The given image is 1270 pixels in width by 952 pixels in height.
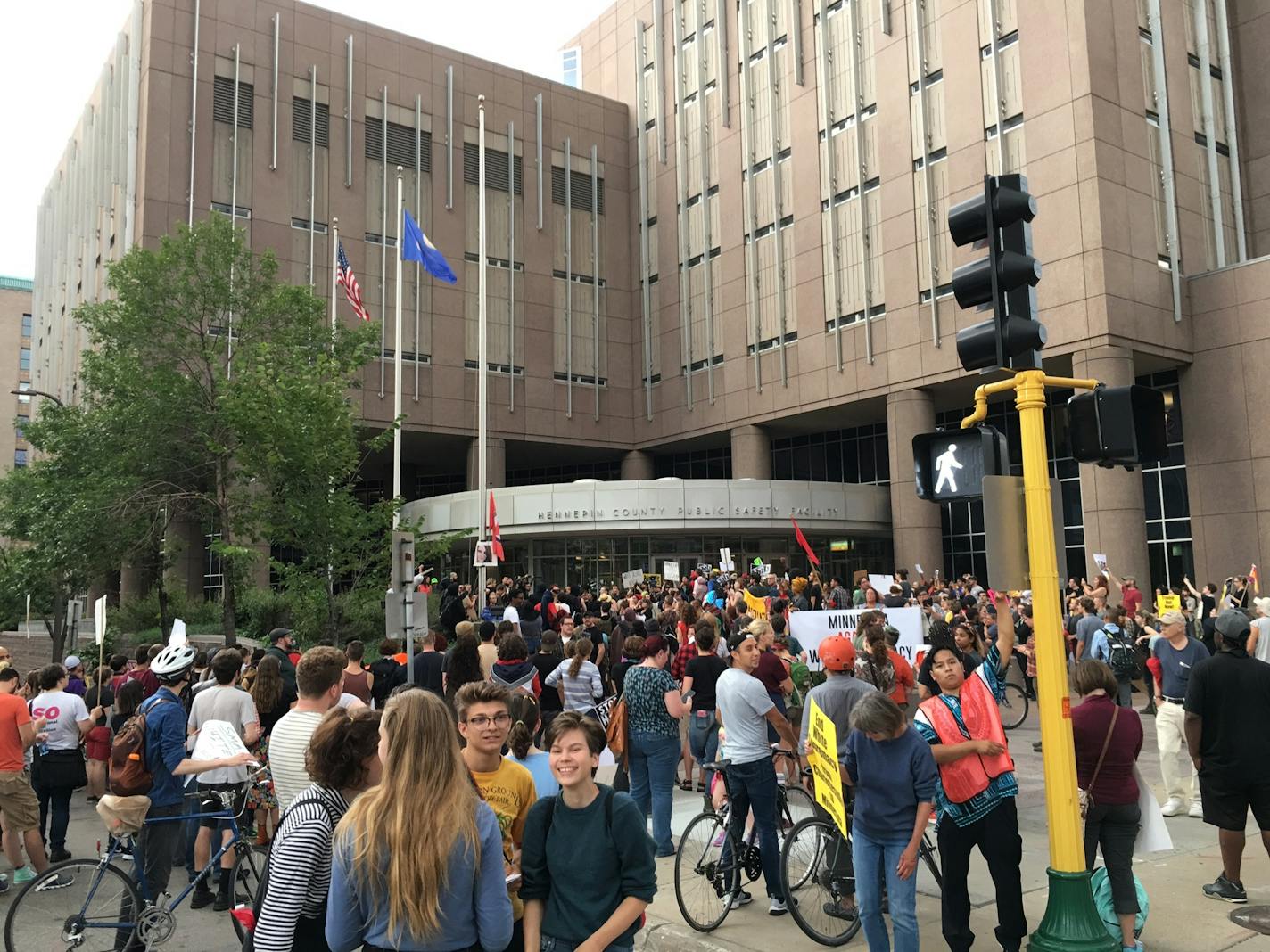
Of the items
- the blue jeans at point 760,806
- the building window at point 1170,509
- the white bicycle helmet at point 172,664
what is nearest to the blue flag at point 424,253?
the white bicycle helmet at point 172,664

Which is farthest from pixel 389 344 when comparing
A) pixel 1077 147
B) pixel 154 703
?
pixel 154 703

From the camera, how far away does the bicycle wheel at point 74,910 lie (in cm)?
625

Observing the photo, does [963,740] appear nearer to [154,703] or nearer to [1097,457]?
[1097,457]

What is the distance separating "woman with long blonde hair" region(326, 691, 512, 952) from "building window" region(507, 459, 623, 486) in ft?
155

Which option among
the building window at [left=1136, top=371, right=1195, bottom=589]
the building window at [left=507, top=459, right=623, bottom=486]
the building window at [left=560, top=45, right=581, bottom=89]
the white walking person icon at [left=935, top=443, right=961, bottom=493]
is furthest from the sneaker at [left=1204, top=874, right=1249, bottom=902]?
the building window at [left=560, top=45, right=581, bottom=89]

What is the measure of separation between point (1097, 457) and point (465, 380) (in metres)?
40.4

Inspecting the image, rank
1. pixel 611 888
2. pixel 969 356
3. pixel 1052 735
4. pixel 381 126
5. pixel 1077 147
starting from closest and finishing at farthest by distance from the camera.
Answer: pixel 611 888 → pixel 1052 735 → pixel 969 356 → pixel 1077 147 → pixel 381 126

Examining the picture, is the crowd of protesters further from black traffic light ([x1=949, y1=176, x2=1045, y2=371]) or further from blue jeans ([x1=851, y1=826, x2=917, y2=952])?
black traffic light ([x1=949, y1=176, x2=1045, y2=371])

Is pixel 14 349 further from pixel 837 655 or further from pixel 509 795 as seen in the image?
pixel 509 795

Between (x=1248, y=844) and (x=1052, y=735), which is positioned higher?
(x=1052, y=735)

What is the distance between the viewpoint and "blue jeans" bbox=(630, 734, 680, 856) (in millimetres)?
8625

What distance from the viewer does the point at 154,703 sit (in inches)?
287

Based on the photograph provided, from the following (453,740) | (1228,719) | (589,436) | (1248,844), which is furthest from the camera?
(589,436)

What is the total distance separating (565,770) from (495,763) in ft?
2.11
